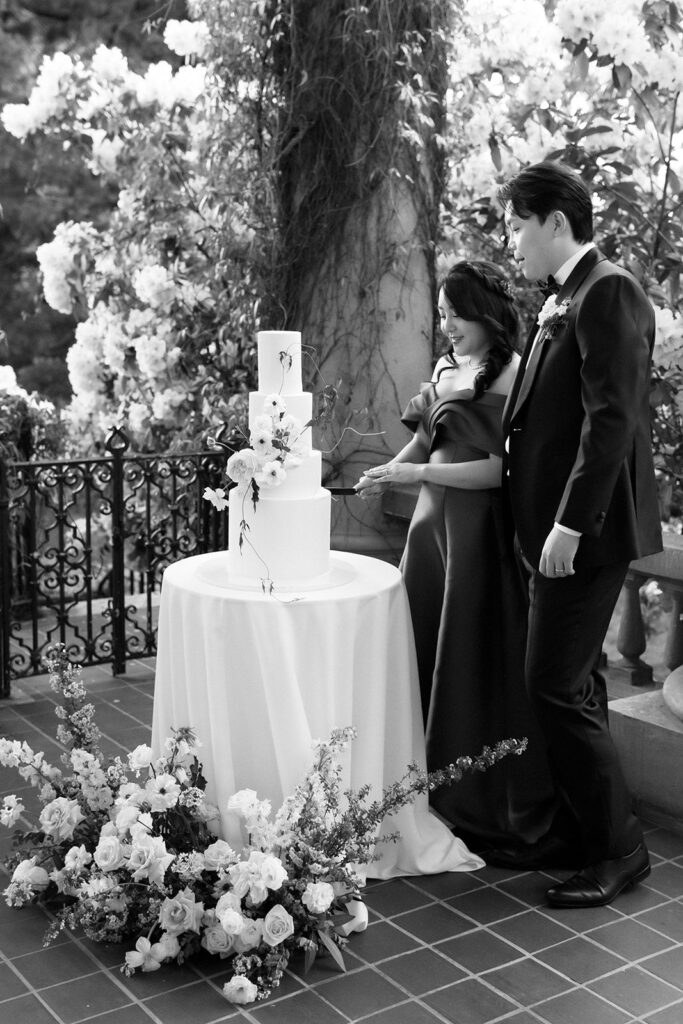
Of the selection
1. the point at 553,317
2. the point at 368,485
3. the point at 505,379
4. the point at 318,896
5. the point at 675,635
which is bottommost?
the point at 318,896

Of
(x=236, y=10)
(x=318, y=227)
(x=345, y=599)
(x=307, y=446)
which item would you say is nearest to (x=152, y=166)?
(x=236, y=10)

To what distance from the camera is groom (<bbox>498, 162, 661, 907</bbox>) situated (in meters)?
3.04

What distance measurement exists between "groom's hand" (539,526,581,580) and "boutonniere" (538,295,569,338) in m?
0.52

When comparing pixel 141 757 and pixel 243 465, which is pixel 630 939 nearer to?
pixel 141 757

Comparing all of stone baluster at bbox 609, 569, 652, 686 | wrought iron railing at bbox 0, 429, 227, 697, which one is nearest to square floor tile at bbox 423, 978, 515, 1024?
stone baluster at bbox 609, 569, 652, 686

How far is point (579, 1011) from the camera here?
111 inches

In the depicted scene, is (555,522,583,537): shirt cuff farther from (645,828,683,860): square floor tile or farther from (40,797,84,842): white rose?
(40,797,84,842): white rose

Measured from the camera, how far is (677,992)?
292 centimetres

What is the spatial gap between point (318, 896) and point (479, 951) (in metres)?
0.47

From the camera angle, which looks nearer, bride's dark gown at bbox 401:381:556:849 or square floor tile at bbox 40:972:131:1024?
→ square floor tile at bbox 40:972:131:1024

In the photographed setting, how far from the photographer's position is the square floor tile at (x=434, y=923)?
320cm

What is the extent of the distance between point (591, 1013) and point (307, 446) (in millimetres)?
1643

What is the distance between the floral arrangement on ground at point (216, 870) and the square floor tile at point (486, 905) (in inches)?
11.6

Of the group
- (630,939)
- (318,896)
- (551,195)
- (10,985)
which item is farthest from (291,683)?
(551,195)
